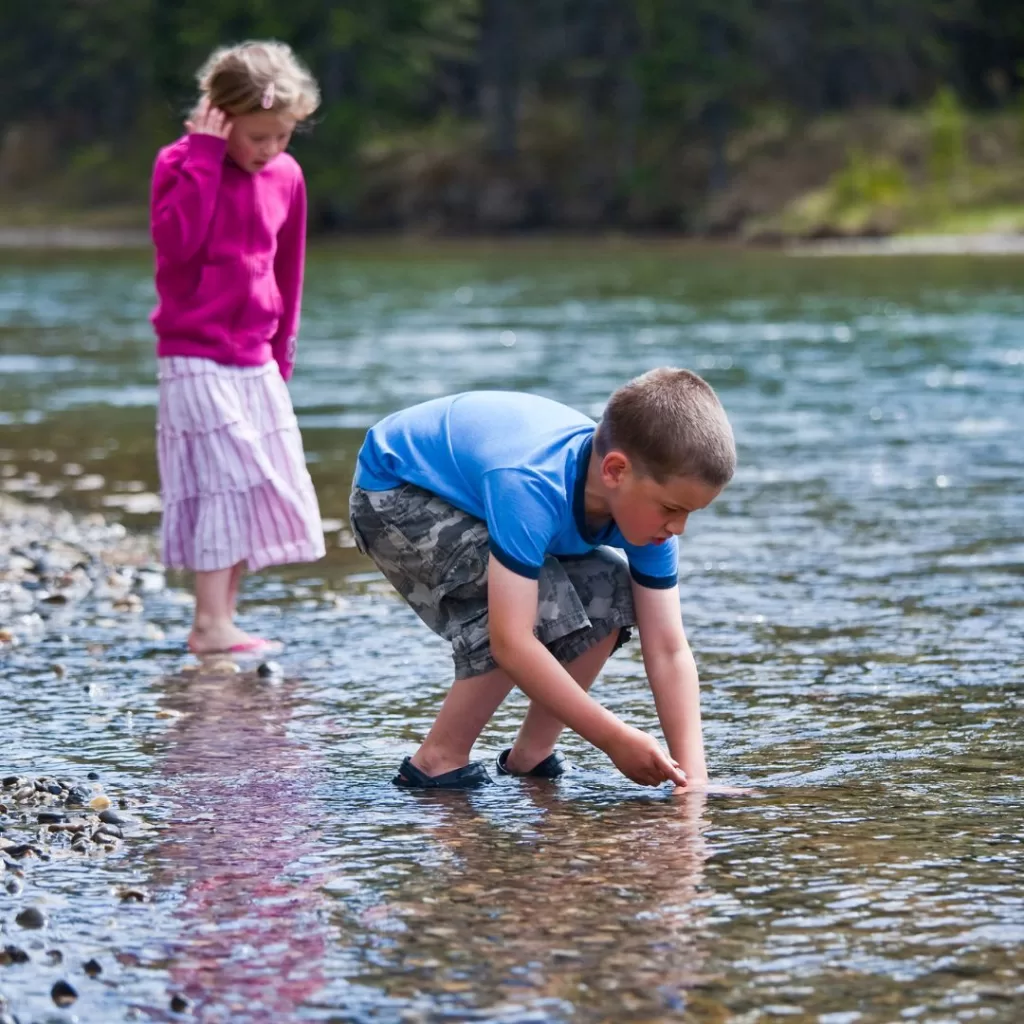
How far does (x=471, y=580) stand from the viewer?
→ 3.97 m

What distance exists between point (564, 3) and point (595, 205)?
24.8ft

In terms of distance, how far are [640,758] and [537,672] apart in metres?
0.28

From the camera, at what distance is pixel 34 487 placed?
31.4 feet

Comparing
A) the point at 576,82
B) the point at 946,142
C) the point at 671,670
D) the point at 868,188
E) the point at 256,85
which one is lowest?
the point at 671,670

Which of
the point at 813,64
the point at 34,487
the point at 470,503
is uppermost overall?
the point at 813,64

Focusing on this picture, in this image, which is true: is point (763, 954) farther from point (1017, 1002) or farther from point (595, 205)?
point (595, 205)

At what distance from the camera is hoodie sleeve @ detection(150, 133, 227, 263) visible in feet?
17.9

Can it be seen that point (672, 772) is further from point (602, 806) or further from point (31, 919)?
point (31, 919)

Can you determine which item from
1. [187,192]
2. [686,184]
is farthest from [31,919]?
[686,184]

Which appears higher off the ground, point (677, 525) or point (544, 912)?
point (677, 525)

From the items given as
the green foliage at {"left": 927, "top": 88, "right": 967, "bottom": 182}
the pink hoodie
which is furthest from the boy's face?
the green foliage at {"left": 927, "top": 88, "right": 967, "bottom": 182}

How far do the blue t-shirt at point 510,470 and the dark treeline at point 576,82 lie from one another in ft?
154

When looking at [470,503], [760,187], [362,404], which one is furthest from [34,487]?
[760,187]

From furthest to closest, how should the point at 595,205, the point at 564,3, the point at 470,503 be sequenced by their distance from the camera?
the point at 564,3
the point at 595,205
the point at 470,503
